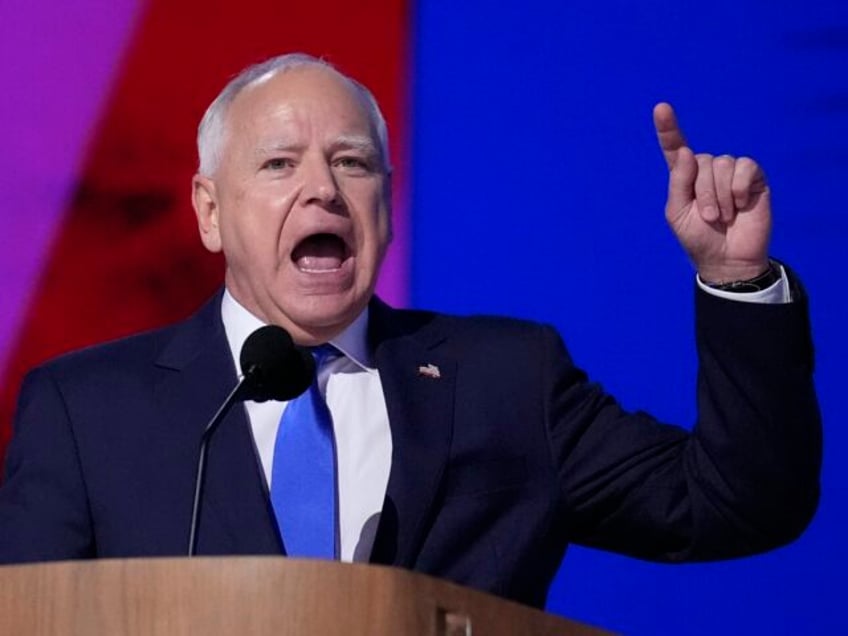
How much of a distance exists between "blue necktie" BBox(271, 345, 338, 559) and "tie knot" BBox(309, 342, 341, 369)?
6cm

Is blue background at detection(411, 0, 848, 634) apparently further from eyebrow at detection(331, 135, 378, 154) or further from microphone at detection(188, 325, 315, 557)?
microphone at detection(188, 325, 315, 557)

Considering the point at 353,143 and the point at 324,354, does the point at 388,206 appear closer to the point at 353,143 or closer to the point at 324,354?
the point at 353,143

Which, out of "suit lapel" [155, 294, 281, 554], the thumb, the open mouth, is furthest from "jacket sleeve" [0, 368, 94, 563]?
the thumb

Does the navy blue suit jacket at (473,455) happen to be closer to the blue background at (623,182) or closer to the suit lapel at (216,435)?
the suit lapel at (216,435)

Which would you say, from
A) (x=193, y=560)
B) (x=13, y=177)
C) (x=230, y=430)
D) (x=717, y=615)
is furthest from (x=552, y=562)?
(x=13, y=177)

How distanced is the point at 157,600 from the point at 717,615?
1360 millimetres

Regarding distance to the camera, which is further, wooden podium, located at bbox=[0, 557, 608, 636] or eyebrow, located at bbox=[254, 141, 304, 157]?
eyebrow, located at bbox=[254, 141, 304, 157]

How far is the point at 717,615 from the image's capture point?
9.50ft

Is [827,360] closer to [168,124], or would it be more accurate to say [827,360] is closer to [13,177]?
[168,124]

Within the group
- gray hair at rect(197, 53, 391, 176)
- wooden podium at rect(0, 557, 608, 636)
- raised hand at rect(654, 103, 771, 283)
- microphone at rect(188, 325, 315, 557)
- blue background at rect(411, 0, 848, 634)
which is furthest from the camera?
blue background at rect(411, 0, 848, 634)

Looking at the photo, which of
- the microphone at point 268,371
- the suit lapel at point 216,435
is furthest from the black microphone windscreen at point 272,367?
the suit lapel at point 216,435

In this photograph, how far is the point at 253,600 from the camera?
168 centimetres

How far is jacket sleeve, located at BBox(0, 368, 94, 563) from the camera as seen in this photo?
88.9 inches

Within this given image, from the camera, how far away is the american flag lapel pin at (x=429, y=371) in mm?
2445
